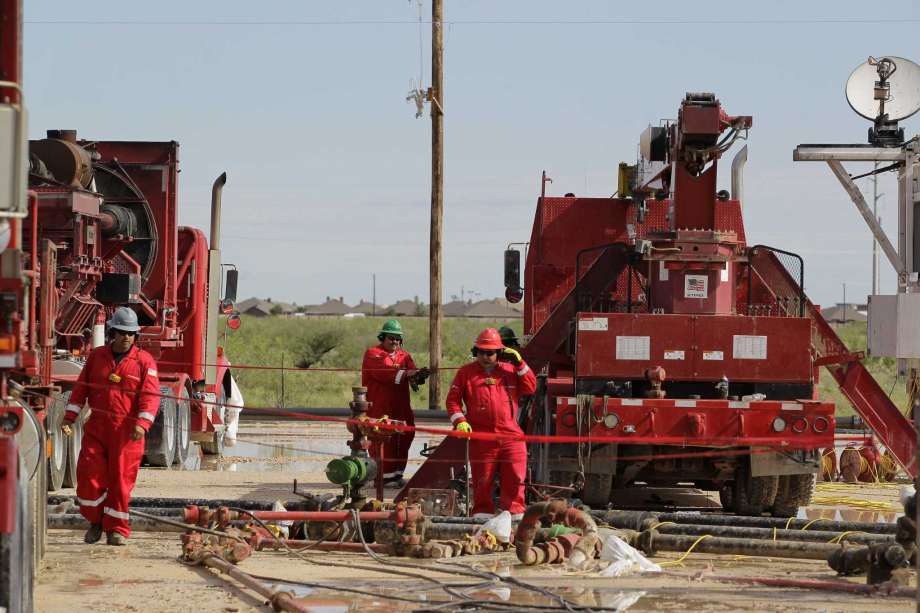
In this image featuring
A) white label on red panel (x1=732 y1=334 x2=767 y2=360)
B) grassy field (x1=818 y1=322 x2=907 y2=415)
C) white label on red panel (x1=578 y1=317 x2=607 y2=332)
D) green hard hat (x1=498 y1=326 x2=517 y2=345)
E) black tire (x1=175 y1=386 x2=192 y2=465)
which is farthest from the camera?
grassy field (x1=818 y1=322 x2=907 y2=415)

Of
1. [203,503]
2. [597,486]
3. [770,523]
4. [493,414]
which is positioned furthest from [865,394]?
[203,503]

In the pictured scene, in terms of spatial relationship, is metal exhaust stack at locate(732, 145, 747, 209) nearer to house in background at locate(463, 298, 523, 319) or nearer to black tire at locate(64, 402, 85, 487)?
black tire at locate(64, 402, 85, 487)

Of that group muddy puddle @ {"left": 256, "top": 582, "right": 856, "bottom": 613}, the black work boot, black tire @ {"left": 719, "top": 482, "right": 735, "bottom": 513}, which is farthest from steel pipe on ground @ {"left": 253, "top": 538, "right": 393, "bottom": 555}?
black tire @ {"left": 719, "top": 482, "right": 735, "bottom": 513}

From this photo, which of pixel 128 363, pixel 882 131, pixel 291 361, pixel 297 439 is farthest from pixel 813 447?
pixel 291 361

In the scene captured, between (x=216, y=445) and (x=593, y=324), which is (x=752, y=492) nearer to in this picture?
(x=593, y=324)

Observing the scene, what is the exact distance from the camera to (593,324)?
13305 millimetres

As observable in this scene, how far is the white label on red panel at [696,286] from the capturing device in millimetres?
13633

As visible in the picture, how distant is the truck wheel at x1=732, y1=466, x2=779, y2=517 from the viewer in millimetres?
13477

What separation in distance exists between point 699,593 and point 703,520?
2.64m

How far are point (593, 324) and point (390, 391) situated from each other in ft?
11.1

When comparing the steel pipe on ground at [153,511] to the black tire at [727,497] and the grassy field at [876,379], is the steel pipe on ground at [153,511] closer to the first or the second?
the black tire at [727,497]

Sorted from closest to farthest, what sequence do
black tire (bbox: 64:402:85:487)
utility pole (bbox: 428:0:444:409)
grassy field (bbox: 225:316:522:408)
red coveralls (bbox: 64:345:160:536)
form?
red coveralls (bbox: 64:345:160:536), black tire (bbox: 64:402:85:487), utility pole (bbox: 428:0:444:409), grassy field (bbox: 225:316:522:408)

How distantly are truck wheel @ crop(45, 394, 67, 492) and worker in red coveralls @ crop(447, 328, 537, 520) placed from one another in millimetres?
4314

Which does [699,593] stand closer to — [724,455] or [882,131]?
[724,455]
